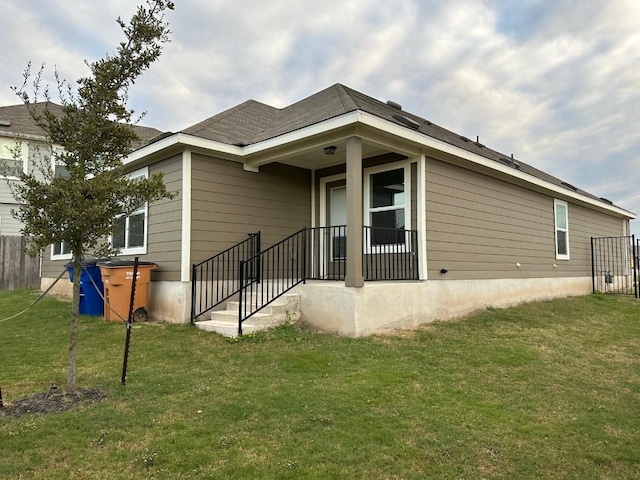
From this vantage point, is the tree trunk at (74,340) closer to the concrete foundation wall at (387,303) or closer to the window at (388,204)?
the concrete foundation wall at (387,303)

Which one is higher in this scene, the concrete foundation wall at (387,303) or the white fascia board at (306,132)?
the white fascia board at (306,132)

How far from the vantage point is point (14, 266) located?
12.8 m

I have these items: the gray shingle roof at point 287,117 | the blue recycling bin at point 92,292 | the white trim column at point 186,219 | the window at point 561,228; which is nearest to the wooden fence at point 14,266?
the blue recycling bin at point 92,292

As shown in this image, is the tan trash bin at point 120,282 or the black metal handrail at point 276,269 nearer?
the tan trash bin at point 120,282

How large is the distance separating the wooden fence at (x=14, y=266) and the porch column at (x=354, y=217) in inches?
430

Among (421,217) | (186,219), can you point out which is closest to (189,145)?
(186,219)

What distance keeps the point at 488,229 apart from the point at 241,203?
4935 mm

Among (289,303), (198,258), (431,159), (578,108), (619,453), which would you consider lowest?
(619,453)

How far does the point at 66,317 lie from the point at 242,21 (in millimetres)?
6550

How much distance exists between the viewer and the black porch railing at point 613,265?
12992mm

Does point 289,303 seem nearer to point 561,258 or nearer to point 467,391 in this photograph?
point 467,391

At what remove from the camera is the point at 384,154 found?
7625 millimetres

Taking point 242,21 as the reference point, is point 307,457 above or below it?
below

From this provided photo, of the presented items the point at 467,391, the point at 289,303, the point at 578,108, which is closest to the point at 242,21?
the point at 289,303
